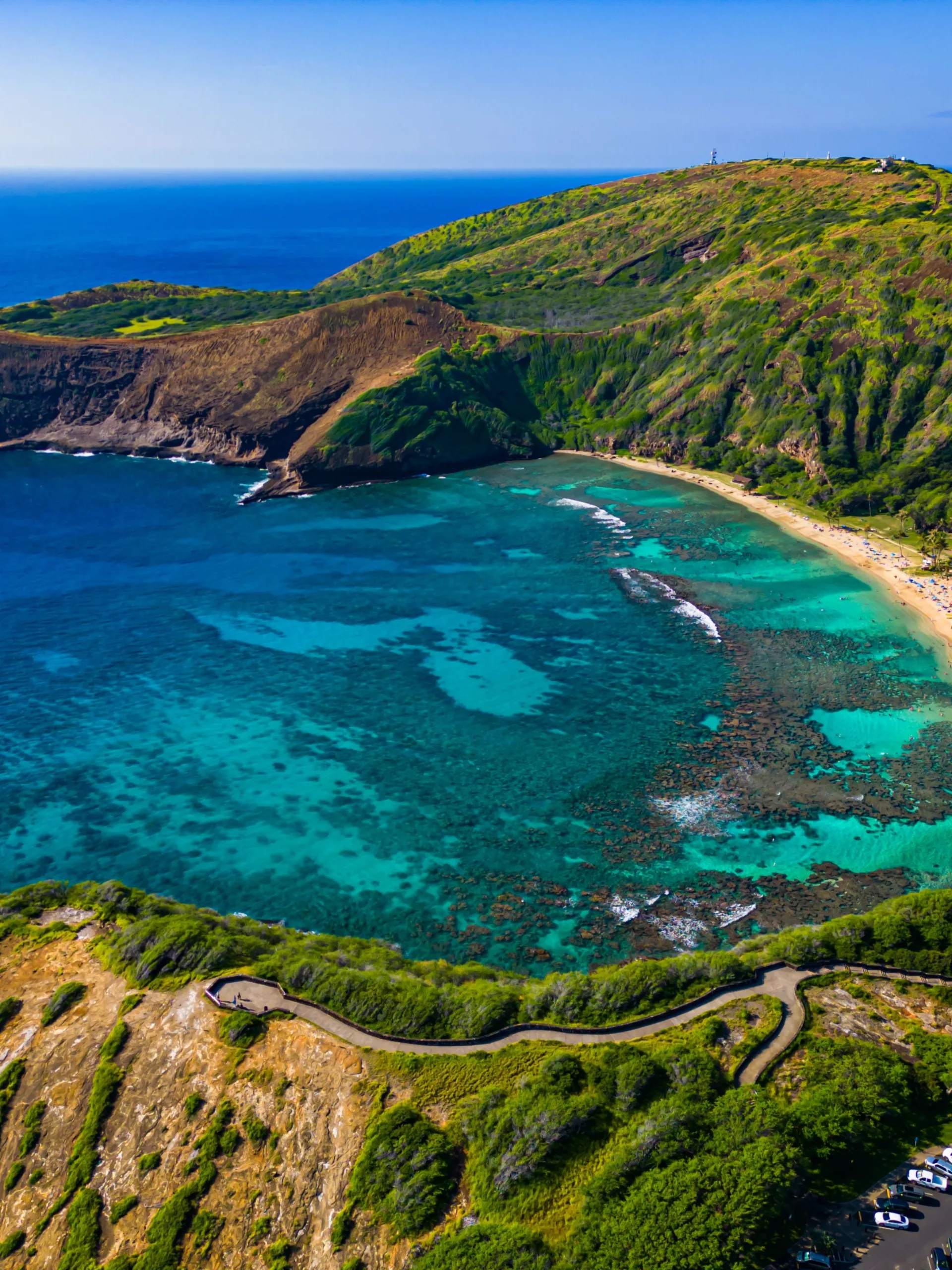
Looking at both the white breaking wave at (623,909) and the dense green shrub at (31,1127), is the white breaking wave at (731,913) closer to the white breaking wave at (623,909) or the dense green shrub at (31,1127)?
the white breaking wave at (623,909)

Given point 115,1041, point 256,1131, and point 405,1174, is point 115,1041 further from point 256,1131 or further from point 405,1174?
point 405,1174

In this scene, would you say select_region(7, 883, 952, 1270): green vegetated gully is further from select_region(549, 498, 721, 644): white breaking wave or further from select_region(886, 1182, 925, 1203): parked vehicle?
select_region(549, 498, 721, 644): white breaking wave

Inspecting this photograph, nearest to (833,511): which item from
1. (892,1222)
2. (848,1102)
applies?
(848,1102)

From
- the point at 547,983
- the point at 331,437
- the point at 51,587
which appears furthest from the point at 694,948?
the point at 331,437

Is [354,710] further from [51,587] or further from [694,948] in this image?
[51,587]

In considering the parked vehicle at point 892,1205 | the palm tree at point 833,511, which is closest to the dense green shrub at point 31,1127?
the parked vehicle at point 892,1205

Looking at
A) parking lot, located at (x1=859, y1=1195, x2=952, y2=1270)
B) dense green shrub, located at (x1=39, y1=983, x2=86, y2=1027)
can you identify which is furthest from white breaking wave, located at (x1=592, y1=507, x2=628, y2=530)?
parking lot, located at (x1=859, y1=1195, x2=952, y2=1270)

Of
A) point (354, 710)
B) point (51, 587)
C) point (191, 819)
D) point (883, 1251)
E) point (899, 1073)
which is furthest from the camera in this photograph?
point (51, 587)

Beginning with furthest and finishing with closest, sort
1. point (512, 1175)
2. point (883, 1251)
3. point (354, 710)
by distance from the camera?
point (354, 710), point (512, 1175), point (883, 1251)
